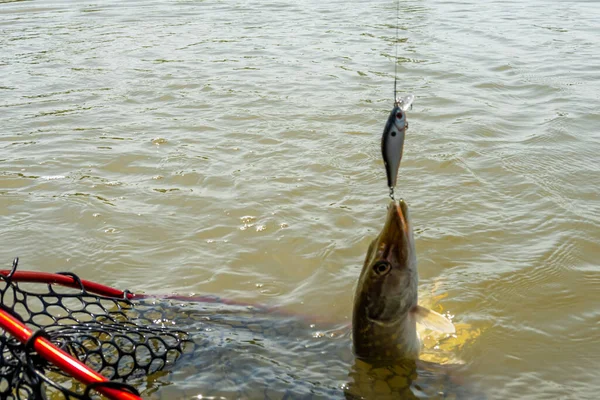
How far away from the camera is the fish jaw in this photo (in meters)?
3.44

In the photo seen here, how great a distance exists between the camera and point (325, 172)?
7.18m

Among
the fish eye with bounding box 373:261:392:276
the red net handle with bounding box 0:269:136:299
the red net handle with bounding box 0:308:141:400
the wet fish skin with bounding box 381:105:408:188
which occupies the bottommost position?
the red net handle with bounding box 0:269:136:299

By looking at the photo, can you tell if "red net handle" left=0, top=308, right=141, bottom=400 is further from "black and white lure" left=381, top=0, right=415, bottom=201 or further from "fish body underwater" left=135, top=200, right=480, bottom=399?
"black and white lure" left=381, top=0, right=415, bottom=201

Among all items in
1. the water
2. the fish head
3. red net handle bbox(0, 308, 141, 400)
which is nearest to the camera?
red net handle bbox(0, 308, 141, 400)

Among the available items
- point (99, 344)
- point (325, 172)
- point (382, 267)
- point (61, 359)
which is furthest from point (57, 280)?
point (325, 172)

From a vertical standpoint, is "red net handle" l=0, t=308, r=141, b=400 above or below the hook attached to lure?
below

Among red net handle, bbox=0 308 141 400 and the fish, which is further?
the fish

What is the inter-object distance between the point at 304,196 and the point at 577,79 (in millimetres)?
4906

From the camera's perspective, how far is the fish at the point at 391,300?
3.44 m

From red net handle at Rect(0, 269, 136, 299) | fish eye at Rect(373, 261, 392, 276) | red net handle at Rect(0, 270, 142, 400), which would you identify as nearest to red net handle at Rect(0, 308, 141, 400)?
red net handle at Rect(0, 270, 142, 400)

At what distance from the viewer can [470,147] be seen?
7578 mm

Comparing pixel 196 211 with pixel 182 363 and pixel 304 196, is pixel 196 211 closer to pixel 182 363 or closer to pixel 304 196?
pixel 304 196

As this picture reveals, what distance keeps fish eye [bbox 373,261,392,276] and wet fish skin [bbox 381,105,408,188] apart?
60cm

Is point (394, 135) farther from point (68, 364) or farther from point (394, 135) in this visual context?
point (68, 364)
